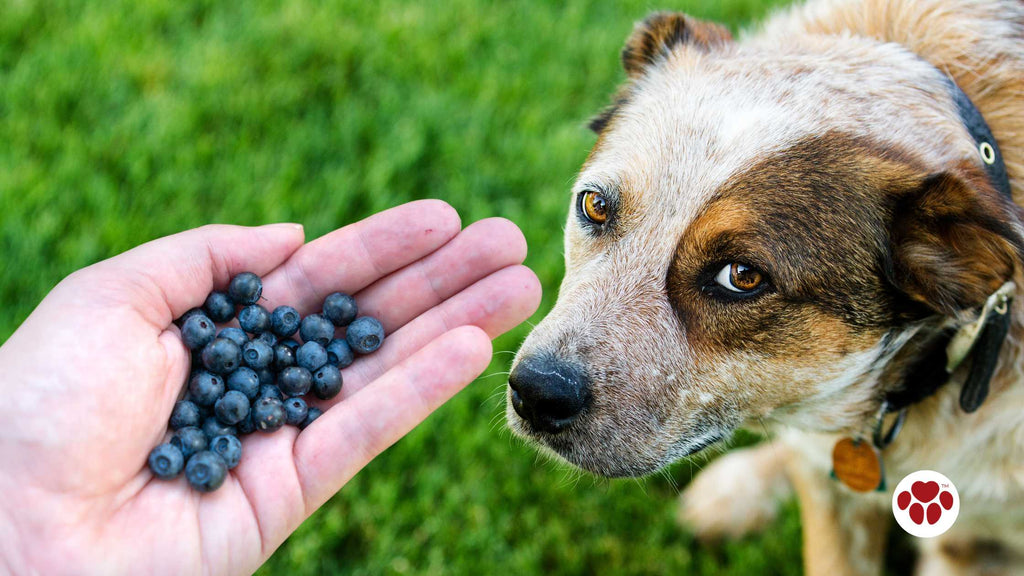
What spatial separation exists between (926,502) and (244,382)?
246 centimetres

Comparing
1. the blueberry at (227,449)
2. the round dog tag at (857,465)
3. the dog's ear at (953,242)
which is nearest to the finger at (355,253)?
the blueberry at (227,449)

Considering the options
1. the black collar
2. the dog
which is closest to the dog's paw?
the dog

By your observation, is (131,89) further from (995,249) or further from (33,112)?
(995,249)

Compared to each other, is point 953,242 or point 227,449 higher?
point 953,242

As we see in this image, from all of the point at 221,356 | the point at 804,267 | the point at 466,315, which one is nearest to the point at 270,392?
the point at 221,356

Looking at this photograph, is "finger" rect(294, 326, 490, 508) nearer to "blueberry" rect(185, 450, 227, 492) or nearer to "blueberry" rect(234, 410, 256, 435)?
"blueberry" rect(234, 410, 256, 435)

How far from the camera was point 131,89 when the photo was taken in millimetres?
5145

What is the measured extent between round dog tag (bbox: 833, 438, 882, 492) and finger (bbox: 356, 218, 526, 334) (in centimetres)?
139

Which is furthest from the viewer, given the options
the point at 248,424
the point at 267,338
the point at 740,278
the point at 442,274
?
the point at 442,274

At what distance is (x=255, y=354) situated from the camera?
2812 millimetres

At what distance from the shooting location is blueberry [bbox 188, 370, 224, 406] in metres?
2.69

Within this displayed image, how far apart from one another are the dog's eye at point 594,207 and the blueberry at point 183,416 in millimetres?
1419

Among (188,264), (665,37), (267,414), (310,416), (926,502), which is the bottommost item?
(926,502)

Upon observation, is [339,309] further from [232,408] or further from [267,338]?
[232,408]
